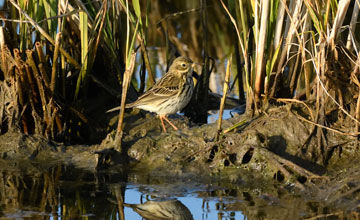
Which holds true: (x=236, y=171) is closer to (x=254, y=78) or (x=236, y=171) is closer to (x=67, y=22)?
(x=254, y=78)

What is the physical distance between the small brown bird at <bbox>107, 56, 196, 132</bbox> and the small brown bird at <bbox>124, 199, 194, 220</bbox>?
2014mm

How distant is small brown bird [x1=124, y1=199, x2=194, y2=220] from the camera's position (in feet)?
20.4

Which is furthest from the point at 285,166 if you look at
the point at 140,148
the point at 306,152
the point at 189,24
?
the point at 189,24

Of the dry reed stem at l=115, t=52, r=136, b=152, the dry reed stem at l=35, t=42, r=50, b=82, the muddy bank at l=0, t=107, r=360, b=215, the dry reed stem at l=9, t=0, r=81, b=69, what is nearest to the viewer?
the muddy bank at l=0, t=107, r=360, b=215

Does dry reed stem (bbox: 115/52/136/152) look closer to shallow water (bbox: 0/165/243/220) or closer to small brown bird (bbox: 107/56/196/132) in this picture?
shallow water (bbox: 0/165/243/220)

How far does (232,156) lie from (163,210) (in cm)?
126

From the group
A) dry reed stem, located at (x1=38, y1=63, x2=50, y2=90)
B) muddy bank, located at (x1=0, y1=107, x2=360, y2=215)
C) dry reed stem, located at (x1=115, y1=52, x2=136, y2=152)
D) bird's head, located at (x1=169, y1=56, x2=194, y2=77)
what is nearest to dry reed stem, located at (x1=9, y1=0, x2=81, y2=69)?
dry reed stem, located at (x1=38, y1=63, x2=50, y2=90)

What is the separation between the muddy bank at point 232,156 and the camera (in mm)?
6793

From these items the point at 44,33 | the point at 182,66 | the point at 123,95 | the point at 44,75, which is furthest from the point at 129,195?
the point at 182,66

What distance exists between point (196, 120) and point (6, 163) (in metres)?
2.83

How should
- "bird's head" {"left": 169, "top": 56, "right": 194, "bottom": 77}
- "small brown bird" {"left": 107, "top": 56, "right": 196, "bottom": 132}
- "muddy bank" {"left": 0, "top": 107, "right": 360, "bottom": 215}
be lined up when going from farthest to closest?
"bird's head" {"left": 169, "top": 56, "right": 194, "bottom": 77} < "small brown bird" {"left": 107, "top": 56, "right": 196, "bottom": 132} < "muddy bank" {"left": 0, "top": 107, "right": 360, "bottom": 215}

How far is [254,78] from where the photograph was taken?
767 centimetres

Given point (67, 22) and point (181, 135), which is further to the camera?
point (67, 22)

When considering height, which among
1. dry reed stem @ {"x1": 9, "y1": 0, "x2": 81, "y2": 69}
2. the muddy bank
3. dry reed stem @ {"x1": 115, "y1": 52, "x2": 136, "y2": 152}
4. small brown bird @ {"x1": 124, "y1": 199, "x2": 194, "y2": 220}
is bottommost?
small brown bird @ {"x1": 124, "y1": 199, "x2": 194, "y2": 220}
